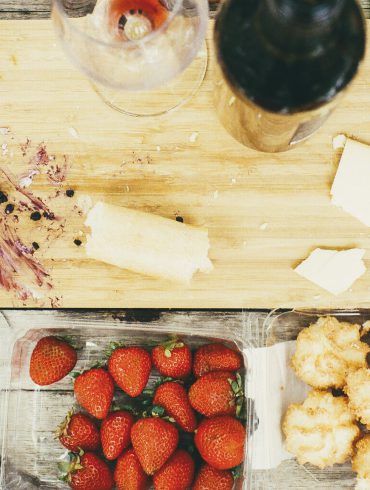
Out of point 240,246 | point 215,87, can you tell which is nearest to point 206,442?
point 240,246

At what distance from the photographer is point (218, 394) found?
40.4 inches

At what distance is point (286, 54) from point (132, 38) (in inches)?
11.9

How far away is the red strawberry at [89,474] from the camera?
1.06 meters

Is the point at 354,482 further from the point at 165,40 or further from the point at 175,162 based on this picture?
the point at 165,40

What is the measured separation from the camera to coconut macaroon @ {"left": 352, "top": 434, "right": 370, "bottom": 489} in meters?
1.01

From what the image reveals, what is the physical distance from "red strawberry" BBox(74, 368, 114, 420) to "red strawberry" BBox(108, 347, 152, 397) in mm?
21

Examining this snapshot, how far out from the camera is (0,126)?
3.20 ft

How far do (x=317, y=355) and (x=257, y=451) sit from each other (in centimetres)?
21

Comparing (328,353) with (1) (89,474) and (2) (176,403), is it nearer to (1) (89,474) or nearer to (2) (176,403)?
(2) (176,403)

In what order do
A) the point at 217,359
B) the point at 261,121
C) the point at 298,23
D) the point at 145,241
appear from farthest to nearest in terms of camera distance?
the point at 217,359 < the point at 145,241 < the point at 261,121 < the point at 298,23

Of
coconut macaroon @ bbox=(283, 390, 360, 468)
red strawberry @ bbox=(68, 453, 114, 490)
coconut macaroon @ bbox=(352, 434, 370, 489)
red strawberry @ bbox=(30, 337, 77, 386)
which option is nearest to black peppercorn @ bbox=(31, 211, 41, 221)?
red strawberry @ bbox=(30, 337, 77, 386)

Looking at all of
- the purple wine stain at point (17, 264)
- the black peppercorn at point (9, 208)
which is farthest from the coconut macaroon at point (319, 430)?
the black peppercorn at point (9, 208)

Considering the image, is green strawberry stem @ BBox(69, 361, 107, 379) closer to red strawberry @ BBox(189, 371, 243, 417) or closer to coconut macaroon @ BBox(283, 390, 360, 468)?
red strawberry @ BBox(189, 371, 243, 417)

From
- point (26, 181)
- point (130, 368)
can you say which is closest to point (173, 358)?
point (130, 368)
